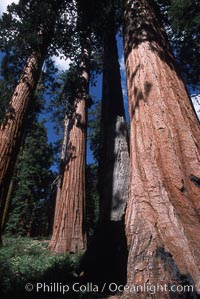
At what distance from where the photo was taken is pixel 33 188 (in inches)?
955

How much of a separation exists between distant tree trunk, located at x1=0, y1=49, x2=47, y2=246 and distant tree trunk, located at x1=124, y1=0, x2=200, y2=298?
2.70m

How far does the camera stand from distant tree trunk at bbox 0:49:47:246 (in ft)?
15.6

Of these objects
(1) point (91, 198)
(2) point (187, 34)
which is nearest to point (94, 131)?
(1) point (91, 198)

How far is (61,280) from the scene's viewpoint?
188 inches

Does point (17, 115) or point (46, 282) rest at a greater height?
point (17, 115)

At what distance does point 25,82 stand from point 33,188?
19280 millimetres

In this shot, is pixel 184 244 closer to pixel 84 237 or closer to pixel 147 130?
pixel 147 130

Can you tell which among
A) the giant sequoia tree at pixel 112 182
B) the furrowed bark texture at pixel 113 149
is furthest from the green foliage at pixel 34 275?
the furrowed bark texture at pixel 113 149

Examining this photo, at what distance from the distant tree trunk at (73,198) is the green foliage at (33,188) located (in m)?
14.1

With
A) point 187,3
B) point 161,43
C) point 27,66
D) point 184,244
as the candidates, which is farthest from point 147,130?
point 27,66

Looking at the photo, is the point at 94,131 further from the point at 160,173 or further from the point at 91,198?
the point at 160,173

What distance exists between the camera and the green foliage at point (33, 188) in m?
22.8

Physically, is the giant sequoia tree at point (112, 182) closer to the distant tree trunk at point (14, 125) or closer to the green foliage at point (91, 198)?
the distant tree trunk at point (14, 125)

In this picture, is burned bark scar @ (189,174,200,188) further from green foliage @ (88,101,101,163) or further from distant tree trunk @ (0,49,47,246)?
green foliage @ (88,101,101,163)
